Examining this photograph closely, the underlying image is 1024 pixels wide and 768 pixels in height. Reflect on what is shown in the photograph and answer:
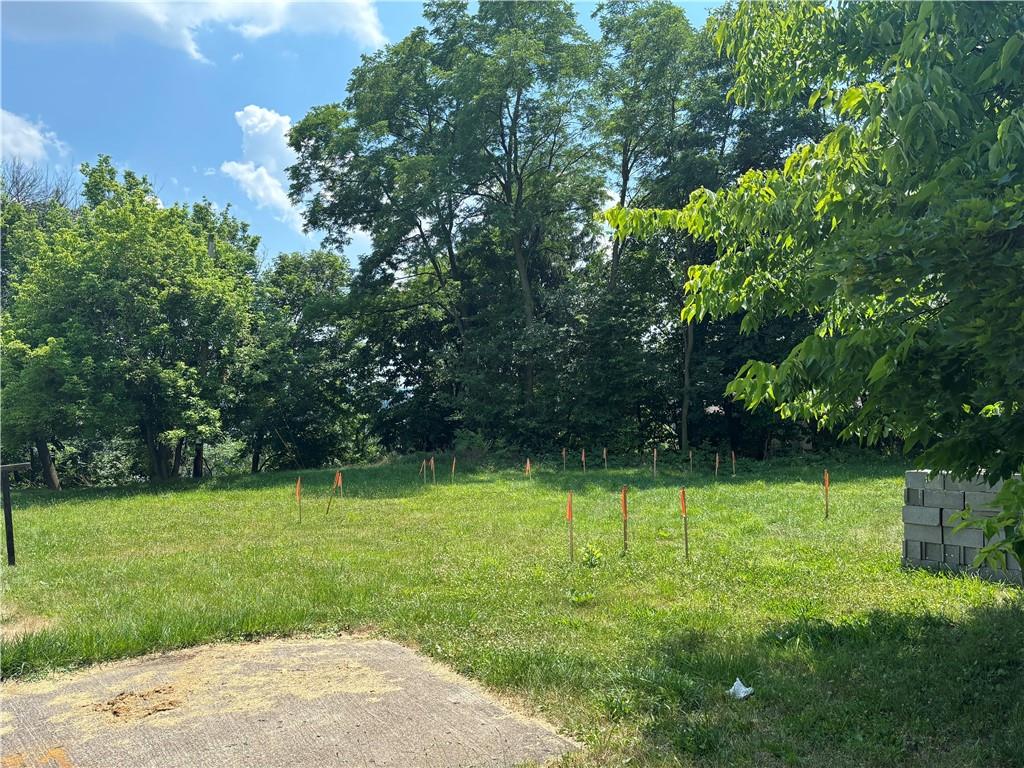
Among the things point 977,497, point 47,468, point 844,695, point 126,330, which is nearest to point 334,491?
point 126,330

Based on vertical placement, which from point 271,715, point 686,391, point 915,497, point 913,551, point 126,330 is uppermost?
point 126,330

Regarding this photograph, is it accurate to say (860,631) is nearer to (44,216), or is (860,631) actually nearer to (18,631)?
(18,631)

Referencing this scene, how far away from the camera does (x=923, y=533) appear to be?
7.03 metres

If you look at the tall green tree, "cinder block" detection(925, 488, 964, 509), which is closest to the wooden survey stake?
the tall green tree

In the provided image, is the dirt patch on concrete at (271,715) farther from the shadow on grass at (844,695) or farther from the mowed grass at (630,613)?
the shadow on grass at (844,695)

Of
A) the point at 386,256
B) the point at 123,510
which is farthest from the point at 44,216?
the point at 123,510

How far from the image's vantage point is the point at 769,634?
5.15 meters

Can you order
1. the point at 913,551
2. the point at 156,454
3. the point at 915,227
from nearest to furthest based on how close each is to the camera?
the point at 915,227 < the point at 913,551 < the point at 156,454

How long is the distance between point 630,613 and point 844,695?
6.62 ft

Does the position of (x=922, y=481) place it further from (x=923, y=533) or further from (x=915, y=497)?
(x=923, y=533)

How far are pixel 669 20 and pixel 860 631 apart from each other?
2346cm

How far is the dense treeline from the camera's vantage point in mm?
21312

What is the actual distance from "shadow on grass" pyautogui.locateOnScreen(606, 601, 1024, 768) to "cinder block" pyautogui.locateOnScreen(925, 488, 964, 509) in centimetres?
146

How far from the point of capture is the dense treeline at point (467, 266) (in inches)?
839
